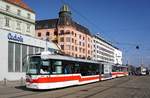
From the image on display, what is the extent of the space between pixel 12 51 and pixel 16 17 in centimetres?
1697

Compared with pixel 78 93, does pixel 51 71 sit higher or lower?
higher

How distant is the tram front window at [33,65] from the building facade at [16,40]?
21.6 feet

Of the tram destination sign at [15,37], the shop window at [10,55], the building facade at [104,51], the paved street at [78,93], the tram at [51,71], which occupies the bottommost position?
the paved street at [78,93]

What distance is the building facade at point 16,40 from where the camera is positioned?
4162 centimetres

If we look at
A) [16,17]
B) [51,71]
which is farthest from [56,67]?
[16,17]

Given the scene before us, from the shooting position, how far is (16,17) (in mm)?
59000

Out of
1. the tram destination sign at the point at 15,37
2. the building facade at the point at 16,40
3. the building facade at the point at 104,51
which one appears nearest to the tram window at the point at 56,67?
the building facade at the point at 16,40

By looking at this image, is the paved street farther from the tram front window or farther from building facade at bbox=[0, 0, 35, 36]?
building facade at bbox=[0, 0, 35, 36]

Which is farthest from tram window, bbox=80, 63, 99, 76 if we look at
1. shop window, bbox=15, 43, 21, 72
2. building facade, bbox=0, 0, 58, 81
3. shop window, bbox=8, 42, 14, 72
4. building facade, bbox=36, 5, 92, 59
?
building facade, bbox=36, 5, 92, 59

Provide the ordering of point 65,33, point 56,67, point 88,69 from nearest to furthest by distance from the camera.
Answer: point 56,67, point 88,69, point 65,33

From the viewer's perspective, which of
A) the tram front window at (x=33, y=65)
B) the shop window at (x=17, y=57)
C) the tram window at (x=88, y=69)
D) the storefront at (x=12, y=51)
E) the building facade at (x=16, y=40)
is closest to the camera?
the tram front window at (x=33, y=65)

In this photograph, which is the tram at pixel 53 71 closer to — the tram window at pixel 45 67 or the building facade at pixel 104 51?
the tram window at pixel 45 67

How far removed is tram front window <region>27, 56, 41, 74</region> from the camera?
23723 millimetres

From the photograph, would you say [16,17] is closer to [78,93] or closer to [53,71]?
[53,71]
